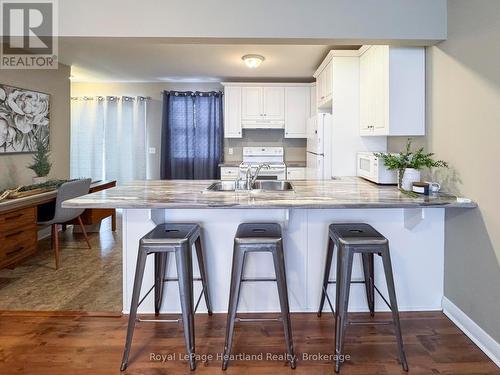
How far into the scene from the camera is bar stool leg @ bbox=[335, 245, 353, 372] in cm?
182

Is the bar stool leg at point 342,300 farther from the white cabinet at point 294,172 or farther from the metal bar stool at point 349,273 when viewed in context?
the white cabinet at point 294,172

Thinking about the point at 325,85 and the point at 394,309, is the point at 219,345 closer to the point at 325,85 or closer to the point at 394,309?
the point at 394,309

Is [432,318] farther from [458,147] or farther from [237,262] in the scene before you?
[237,262]

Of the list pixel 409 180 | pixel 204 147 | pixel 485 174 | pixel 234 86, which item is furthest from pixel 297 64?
pixel 485 174

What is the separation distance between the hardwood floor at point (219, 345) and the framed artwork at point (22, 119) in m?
2.23

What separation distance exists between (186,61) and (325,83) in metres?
1.83

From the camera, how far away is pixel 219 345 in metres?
2.09

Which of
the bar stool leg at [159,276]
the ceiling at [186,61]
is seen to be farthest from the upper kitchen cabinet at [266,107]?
the bar stool leg at [159,276]

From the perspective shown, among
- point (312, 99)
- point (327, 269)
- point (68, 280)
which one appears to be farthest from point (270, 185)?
point (312, 99)

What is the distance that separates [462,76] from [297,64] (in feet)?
9.23

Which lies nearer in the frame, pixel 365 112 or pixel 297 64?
pixel 365 112

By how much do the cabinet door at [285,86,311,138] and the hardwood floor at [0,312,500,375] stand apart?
3.66 meters

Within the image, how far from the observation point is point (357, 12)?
7.65 ft

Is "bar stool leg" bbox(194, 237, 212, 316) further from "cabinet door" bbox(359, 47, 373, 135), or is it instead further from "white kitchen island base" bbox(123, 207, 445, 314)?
"cabinet door" bbox(359, 47, 373, 135)
